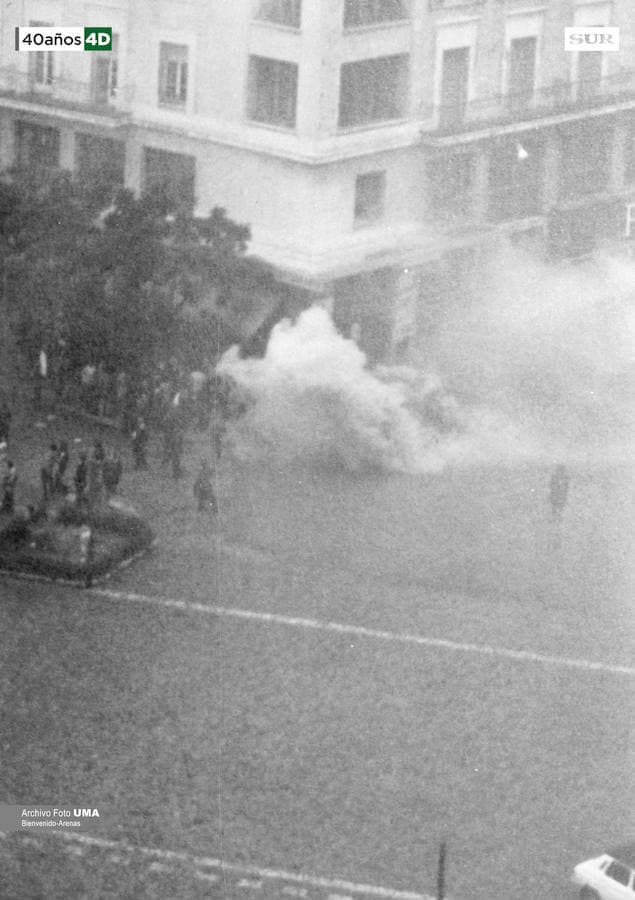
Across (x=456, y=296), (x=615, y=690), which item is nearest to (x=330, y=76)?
(x=456, y=296)

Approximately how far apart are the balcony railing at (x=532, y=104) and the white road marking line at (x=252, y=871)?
29.7 ft

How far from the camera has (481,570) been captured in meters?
17.8

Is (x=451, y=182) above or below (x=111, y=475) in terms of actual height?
above

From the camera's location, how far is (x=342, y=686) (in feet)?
51.3

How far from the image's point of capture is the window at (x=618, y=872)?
13.0 meters

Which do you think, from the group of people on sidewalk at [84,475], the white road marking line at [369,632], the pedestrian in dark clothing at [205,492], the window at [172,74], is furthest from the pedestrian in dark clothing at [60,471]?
the window at [172,74]

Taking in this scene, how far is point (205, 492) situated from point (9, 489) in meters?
1.59

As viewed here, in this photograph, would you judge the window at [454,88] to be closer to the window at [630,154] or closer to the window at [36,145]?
the window at [630,154]

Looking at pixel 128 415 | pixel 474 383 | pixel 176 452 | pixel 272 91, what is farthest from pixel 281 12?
pixel 474 383

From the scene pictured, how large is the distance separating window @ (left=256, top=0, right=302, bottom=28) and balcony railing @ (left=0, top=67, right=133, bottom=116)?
1.41m

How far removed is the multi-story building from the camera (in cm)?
1931

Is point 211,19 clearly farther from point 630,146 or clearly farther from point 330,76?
point 630,146

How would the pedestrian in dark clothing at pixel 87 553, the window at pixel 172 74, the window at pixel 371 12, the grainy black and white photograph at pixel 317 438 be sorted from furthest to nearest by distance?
the window at pixel 371 12
the window at pixel 172 74
the pedestrian in dark clothing at pixel 87 553
the grainy black and white photograph at pixel 317 438

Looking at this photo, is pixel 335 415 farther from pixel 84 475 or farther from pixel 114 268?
pixel 84 475
